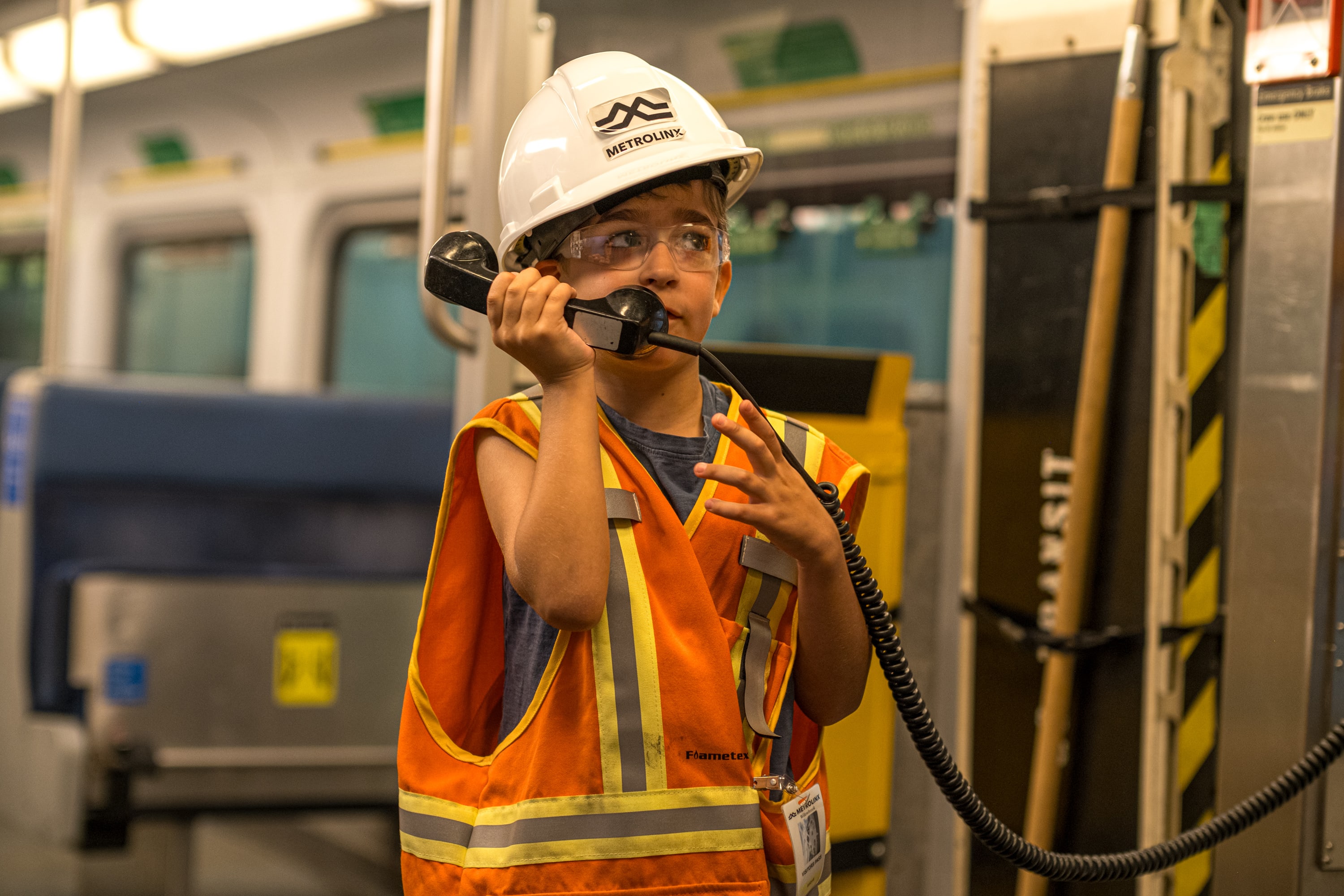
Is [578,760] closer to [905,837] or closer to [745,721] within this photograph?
[745,721]

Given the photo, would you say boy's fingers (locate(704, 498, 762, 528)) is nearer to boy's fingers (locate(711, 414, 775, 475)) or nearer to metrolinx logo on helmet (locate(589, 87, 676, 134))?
boy's fingers (locate(711, 414, 775, 475))

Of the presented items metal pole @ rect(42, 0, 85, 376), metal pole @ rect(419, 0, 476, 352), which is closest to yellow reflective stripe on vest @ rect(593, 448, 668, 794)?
metal pole @ rect(419, 0, 476, 352)

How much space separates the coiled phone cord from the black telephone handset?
0.03m

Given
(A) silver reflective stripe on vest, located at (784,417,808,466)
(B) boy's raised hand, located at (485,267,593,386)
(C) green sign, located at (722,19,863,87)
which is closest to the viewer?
(B) boy's raised hand, located at (485,267,593,386)

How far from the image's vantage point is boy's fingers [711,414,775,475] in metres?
1.09

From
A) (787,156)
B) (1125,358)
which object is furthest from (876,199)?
(1125,358)

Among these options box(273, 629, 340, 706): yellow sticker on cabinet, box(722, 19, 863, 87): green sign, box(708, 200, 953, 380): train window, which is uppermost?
box(722, 19, 863, 87): green sign

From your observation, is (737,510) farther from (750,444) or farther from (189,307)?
(189,307)

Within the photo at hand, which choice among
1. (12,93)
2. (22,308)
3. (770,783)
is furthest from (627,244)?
(22,308)

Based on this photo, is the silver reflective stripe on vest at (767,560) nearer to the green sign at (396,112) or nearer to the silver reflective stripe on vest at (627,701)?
the silver reflective stripe on vest at (627,701)

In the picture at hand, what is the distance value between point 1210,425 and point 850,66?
1776mm

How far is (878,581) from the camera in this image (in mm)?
2281

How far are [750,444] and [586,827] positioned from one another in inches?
15.6

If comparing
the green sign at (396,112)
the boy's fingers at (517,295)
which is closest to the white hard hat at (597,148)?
the boy's fingers at (517,295)
